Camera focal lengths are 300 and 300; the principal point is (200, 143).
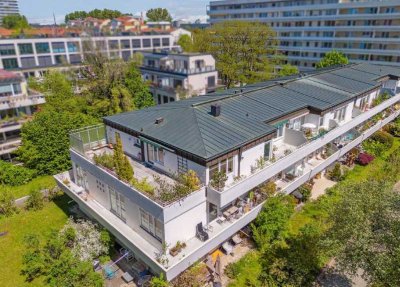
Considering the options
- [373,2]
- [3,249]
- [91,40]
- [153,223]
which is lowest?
[3,249]

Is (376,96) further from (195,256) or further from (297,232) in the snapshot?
(195,256)

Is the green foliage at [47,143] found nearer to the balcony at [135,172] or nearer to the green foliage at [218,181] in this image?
the balcony at [135,172]

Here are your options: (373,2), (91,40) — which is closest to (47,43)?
(91,40)

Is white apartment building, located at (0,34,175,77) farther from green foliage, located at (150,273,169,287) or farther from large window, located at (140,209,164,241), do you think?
green foliage, located at (150,273,169,287)

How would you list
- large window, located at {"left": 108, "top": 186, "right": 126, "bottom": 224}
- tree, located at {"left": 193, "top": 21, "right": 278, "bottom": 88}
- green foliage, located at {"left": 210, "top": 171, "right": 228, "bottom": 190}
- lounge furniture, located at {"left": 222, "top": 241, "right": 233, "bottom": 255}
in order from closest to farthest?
green foliage, located at {"left": 210, "top": 171, "right": 228, "bottom": 190} < large window, located at {"left": 108, "top": 186, "right": 126, "bottom": 224} < lounge furniture, located at {"left": 222, "top": 241, "right": 233, "bottom": 255} < tree, located at {"left": 193, "top": 21, "right": 278, "bottom": 88}

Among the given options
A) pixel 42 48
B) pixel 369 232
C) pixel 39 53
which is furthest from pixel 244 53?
pixel 39 53

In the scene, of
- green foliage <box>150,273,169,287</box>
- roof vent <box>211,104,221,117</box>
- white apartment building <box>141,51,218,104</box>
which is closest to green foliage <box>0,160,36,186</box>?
roof vent <box>211,104,221,117</box>
